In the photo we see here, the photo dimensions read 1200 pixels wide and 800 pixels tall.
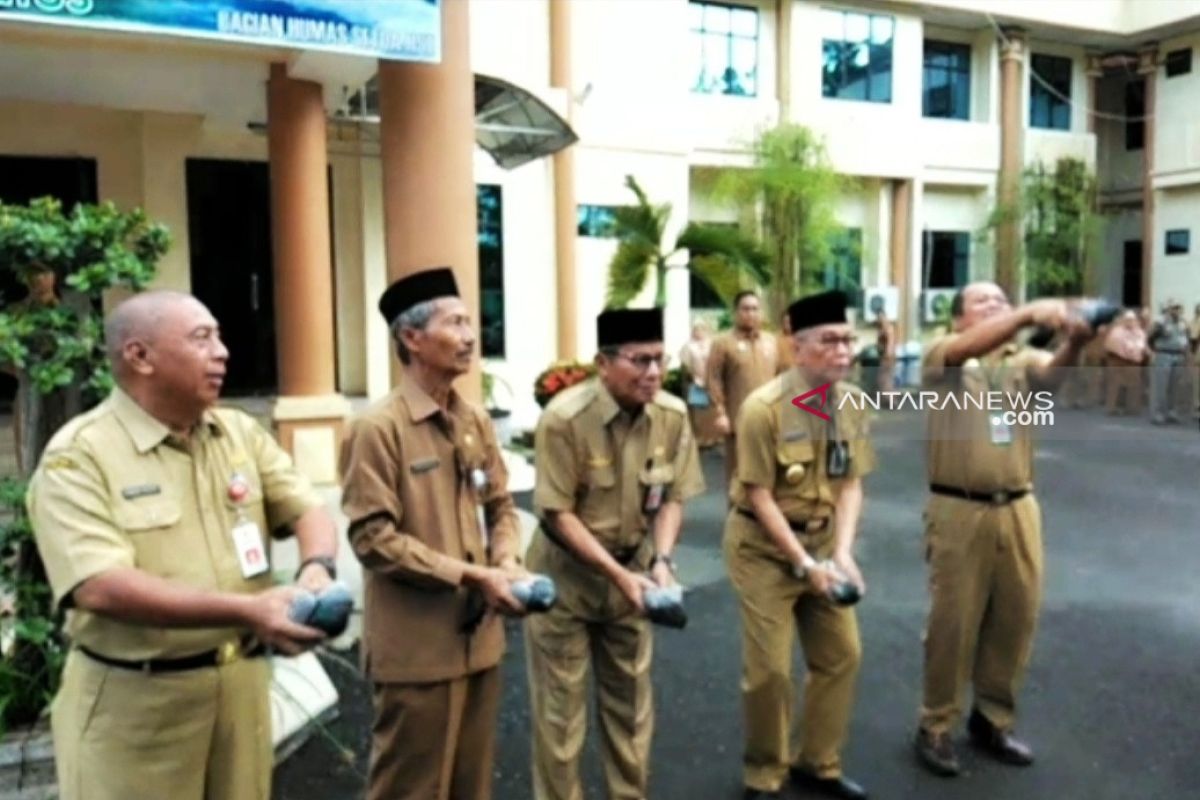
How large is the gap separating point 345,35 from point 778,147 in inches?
420

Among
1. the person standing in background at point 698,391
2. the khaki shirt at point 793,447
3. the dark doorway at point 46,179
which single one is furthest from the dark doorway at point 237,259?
the khaki shirt at point 793,447

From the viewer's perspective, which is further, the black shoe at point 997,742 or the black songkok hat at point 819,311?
the black shoe at point 997,742

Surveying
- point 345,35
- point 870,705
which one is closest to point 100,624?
point 870,705

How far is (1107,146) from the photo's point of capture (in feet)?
73.5

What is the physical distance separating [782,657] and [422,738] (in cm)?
135

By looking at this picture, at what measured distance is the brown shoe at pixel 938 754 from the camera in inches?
152

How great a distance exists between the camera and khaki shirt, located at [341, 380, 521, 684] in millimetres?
2715

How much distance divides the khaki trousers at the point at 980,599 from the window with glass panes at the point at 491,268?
8.37 metres

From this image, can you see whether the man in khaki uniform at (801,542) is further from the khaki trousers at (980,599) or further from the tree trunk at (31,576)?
the tree trunk at (31,576)

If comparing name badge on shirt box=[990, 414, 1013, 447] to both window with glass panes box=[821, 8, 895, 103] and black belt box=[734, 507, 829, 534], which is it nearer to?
black belt box=[734, 507, 829, 534]

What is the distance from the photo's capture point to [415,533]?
9.26ft

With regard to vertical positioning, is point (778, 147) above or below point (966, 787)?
above

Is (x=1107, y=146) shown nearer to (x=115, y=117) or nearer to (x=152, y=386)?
(x=115, y=117)

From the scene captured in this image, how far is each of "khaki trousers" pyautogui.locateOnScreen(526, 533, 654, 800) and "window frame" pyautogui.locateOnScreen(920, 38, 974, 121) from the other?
17.7 m
